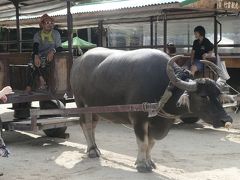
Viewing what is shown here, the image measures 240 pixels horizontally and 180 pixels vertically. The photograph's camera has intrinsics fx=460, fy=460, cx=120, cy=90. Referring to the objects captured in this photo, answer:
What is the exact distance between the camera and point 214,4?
9.95m

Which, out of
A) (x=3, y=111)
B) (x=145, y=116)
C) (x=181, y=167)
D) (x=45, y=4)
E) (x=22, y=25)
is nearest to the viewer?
(x=145, y=116)

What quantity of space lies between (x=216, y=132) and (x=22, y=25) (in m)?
8.20

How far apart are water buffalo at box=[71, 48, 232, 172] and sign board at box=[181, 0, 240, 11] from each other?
2.85m

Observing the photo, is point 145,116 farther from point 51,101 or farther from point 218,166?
point 51,101

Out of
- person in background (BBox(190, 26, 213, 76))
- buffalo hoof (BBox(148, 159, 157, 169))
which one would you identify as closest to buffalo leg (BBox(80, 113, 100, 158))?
buffalo hoof (BBox(148, 159, 157, 169))

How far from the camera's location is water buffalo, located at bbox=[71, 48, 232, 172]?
5.32 m

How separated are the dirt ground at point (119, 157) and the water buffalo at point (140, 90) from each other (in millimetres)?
324

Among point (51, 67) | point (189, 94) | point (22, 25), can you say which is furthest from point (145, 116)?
point (22, 25)

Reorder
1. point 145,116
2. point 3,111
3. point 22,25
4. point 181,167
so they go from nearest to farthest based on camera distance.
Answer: point 145,116 → point 181,167 → point 3,111 → point 22,25

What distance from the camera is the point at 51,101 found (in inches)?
326

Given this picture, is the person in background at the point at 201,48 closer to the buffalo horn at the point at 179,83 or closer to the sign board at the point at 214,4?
the sign board at the point at 214,4

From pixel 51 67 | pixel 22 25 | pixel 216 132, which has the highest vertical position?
pixel 22 25

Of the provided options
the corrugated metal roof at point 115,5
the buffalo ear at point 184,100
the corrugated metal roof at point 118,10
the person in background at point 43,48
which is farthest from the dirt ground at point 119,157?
the corrugated metal roof at point 115,5

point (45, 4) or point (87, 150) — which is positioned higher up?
point (45, 4)
